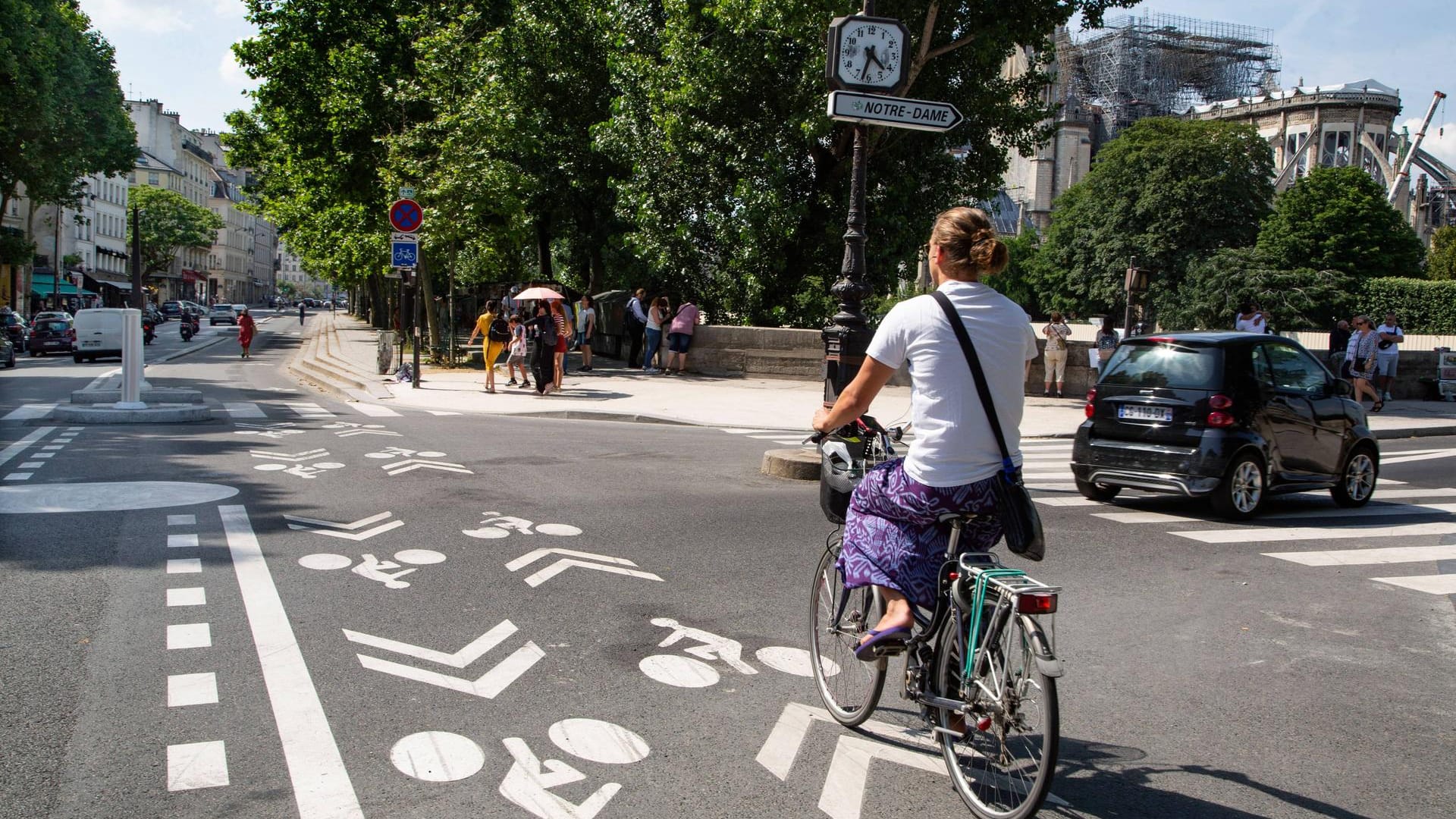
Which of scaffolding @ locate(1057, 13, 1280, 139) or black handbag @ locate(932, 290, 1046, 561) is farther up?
scaffolding @ locate(1057, 13, 1280, 139)

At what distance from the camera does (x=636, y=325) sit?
2698 cm

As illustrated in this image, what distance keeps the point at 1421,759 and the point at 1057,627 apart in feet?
6.18

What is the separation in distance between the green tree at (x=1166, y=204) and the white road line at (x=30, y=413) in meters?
61.0

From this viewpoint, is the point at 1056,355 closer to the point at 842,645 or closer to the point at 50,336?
the point at 842,645

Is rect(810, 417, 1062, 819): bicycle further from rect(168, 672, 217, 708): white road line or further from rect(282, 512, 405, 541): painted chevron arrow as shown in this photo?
rect(282, 512, 405, 541): painted chevron arrow

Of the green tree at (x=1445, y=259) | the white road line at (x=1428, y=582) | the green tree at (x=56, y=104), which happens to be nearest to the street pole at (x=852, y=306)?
the white road line at (x=1428, y=582)

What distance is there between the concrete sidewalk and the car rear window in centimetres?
509

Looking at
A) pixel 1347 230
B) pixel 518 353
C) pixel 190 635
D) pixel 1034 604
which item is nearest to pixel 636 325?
pixel 518 353

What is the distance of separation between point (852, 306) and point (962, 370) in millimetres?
7542

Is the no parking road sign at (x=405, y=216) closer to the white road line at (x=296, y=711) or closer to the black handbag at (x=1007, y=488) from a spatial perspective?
the white road line at (x=296, y=711)

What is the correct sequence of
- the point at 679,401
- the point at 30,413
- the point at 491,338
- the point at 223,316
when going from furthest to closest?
1. the point at 223,316
2. the point at 491,338
3. the point at 679,401
4. the point at 30,413

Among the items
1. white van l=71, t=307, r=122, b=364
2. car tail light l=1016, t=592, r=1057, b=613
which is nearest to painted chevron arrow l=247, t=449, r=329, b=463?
car tail light l=1016, t=592, r=1057, b=613

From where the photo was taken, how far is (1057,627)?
239 inches

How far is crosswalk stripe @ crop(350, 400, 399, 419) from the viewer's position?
17.1 meters
